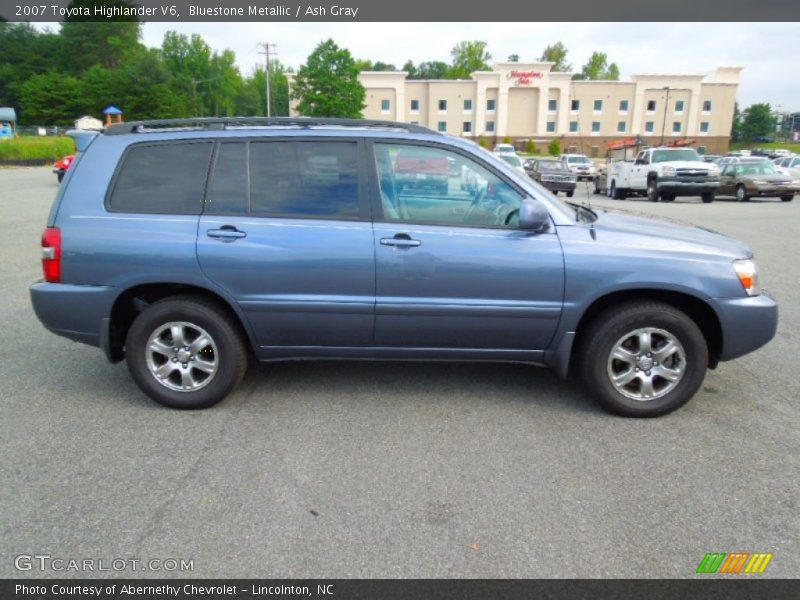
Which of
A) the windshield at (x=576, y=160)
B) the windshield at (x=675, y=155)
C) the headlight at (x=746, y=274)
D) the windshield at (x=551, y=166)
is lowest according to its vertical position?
the headlight at (x=746, y=274)

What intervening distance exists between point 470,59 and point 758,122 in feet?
218

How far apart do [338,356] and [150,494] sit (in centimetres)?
150

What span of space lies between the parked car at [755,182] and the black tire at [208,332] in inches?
960

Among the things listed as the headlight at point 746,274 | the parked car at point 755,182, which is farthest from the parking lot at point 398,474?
the parked car at point 755,182

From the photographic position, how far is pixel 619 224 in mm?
4234

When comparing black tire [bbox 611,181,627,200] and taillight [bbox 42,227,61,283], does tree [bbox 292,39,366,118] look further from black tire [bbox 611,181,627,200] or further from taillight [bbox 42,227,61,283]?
taillight [bbox 42,227,61,283]

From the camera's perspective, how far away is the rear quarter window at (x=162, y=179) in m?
4.06

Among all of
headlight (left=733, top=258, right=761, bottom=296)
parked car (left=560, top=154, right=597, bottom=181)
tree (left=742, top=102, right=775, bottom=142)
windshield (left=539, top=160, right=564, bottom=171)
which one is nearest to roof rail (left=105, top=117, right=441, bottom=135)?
headlight (left=733, top=258, right=761, bottom=296)

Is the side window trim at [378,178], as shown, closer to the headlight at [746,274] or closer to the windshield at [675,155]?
the headlight at [746,274]

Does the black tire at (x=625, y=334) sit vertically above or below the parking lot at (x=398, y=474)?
above

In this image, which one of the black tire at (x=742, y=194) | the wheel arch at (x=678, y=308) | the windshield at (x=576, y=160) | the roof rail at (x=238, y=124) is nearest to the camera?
the wheel arch at (x=678, y=308)

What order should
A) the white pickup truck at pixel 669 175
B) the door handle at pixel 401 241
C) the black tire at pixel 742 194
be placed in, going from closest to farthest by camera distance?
1. the door handle at pixel 401 241
2. the white pickup truck at pixel 669 175
3. the black tire at pixel 742 194
